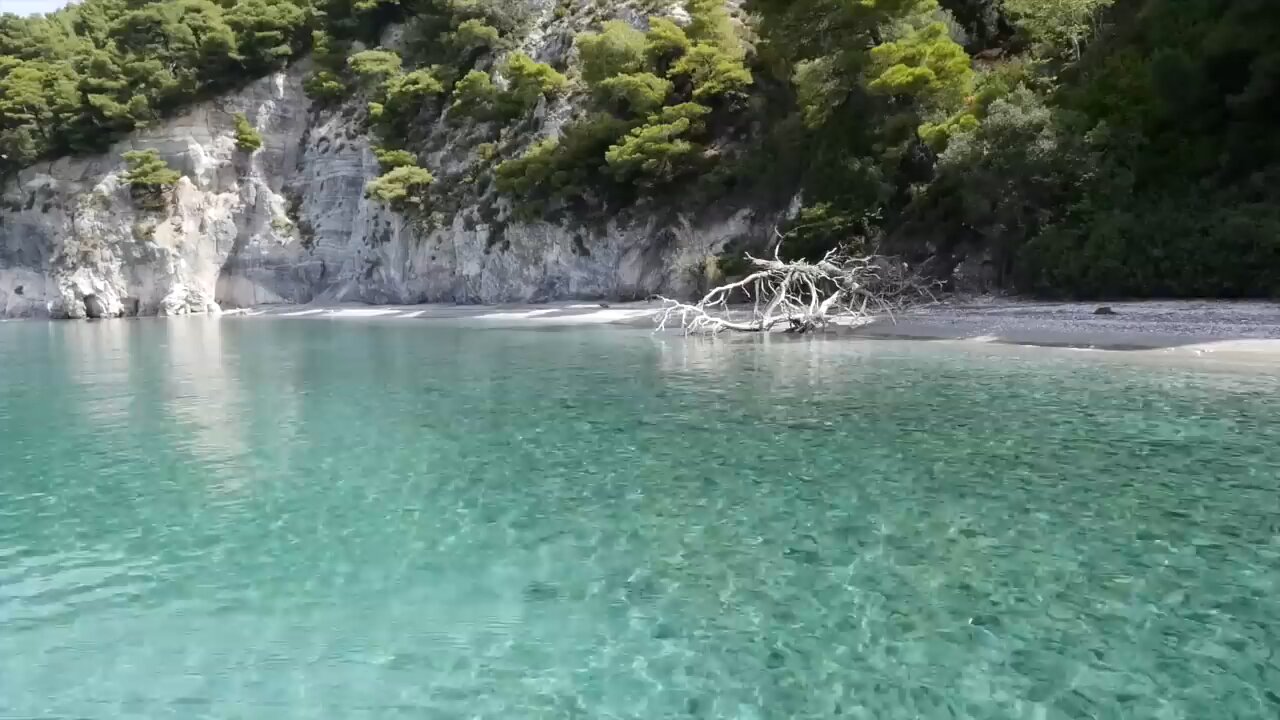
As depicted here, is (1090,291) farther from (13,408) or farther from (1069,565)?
(13,408)

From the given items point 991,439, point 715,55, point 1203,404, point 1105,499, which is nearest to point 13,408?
point 991,439

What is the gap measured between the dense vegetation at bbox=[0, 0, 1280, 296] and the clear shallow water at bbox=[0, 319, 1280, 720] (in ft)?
29.2

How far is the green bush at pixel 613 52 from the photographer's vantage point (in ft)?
117

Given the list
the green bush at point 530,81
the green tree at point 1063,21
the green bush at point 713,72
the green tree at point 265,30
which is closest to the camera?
the green tree at point 1063,21

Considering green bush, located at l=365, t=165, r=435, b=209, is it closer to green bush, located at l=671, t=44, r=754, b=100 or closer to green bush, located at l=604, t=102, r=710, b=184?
green bush, located at l=604, t=102, r=710, b=184

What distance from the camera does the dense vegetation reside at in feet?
68.1

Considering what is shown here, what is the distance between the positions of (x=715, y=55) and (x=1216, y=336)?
2100cm

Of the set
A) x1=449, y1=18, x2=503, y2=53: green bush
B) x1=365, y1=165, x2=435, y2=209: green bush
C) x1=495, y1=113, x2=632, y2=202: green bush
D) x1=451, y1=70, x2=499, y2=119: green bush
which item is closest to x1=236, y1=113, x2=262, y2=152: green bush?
x1=365, y1=165, x2=435, y2=209: green bush

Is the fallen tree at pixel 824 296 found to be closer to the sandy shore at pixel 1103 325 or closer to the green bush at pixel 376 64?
the sandy shore at pixel 1103 325

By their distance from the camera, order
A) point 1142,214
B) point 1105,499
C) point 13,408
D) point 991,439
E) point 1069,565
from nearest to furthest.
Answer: point 1069,565 → point 1105,499 → point 991,439 → point 13,408 → point 1142,214

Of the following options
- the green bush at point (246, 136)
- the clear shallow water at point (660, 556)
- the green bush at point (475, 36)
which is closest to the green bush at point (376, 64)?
the green bush at point (475, 36)

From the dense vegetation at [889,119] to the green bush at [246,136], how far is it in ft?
11.7

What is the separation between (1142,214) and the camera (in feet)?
69.8

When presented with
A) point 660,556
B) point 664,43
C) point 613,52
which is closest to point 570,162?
point 613,52
